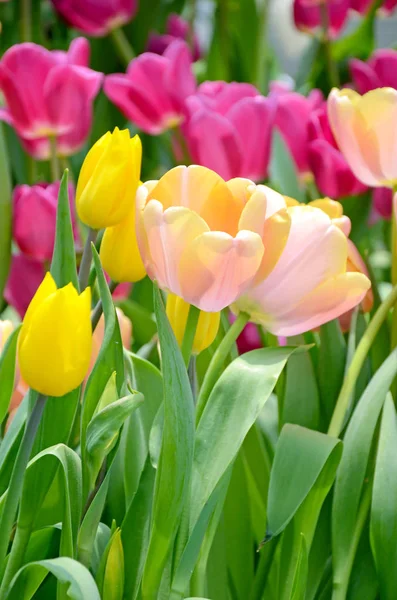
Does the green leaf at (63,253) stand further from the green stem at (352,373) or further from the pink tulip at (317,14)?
the pink tulip at (317,14)

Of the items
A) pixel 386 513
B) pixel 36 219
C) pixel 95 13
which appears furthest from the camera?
pixel 95 13

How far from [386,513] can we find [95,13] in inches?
33.1

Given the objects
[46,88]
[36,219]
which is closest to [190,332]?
[36,219]

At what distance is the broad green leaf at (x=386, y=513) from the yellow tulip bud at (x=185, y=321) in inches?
3.9

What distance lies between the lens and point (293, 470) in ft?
1.29

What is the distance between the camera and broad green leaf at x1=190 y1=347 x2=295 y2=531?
1.15ft

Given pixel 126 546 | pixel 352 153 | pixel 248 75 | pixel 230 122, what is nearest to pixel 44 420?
pixel 126 546

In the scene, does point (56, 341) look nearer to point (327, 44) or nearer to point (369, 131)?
point (369, 131)

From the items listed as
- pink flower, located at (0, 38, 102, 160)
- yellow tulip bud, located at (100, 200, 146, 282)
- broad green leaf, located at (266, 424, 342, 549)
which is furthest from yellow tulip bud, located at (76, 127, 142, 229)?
pink flower, located at (0, 38, 102, 160)

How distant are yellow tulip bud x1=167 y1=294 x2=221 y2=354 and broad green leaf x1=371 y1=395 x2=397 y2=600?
0.33 feet

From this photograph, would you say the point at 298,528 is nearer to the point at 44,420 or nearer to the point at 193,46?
the point at 44,420

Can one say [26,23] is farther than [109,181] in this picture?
Yes

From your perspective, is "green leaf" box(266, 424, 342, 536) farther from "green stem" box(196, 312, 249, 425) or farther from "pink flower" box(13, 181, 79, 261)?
"pink flower" box(13, 181, 79, 261)

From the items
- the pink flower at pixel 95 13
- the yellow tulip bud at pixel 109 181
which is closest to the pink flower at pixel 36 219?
the yellow tulip bud at pixel 109 181
